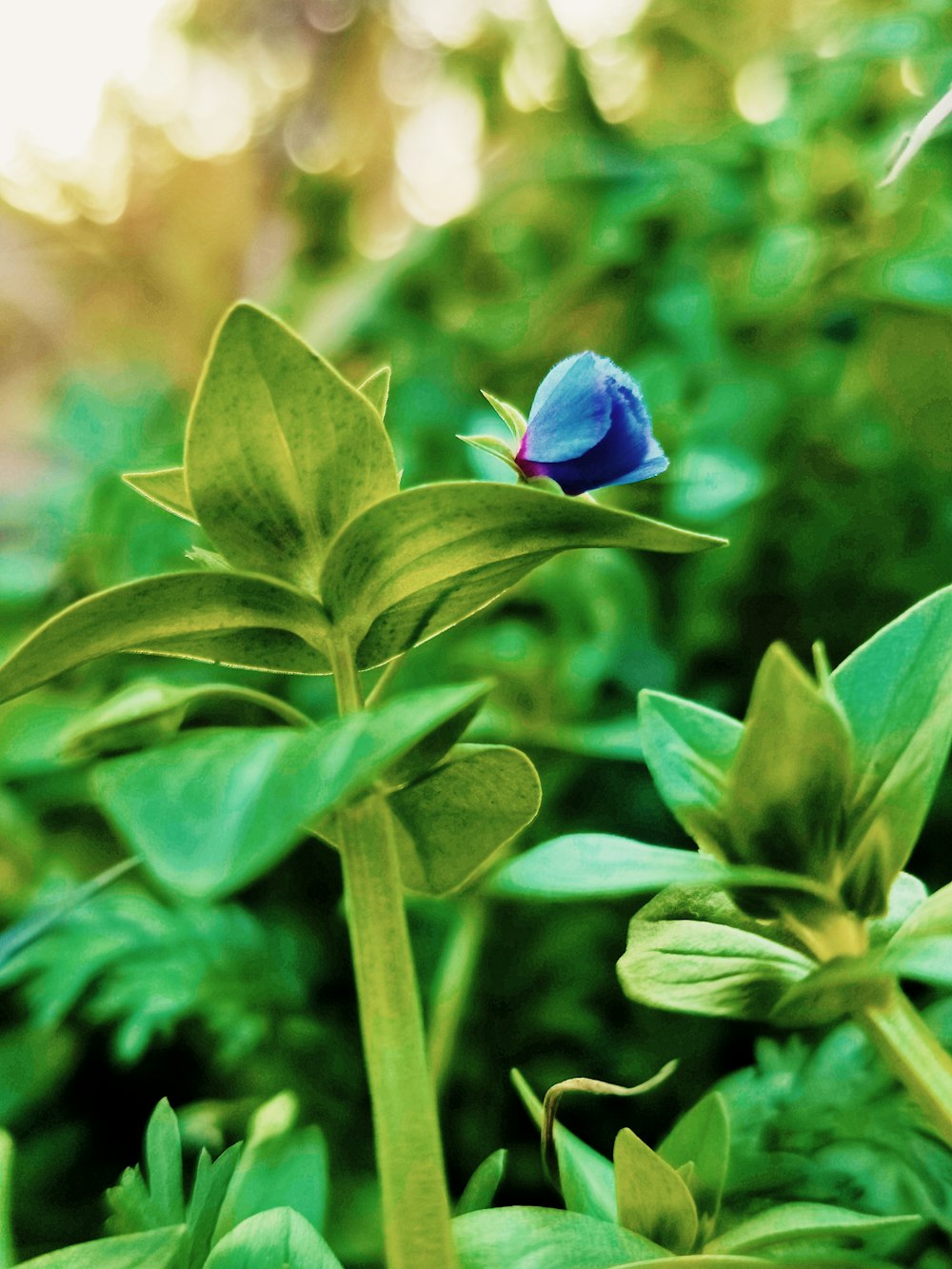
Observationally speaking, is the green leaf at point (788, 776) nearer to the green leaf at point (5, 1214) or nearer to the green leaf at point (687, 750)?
the green leaf at point (687, 750)

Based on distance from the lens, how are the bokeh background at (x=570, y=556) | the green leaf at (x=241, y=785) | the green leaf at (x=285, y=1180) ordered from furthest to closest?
the bokeh background at (x=570, y=556)
the green leaf at (x=285, y=1180)
the green leaf at (x=241, y=785)

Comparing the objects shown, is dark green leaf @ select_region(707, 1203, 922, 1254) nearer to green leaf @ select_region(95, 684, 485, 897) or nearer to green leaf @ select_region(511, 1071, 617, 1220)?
green leaf @ select_region(511, 1071, 617, 1220)

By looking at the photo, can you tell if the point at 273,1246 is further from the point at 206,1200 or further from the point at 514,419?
the point at 514,419

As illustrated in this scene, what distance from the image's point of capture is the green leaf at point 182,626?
0.18 m

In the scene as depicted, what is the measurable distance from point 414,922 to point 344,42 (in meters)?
1.53

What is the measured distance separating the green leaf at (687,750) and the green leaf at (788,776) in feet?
0.05

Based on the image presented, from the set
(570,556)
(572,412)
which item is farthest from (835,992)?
(570,556)

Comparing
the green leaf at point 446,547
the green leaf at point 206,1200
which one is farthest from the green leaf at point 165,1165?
the green leaf at point 446,547

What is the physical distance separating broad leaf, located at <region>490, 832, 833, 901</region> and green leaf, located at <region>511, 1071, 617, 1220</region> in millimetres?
69

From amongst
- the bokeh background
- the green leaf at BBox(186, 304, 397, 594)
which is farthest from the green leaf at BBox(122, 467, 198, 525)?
the bokeh background

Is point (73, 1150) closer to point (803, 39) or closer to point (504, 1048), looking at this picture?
point (504, 1048)

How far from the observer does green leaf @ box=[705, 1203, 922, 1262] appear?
0.66 feet

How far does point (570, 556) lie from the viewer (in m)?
0.57

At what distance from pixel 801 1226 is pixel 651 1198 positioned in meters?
0.03
